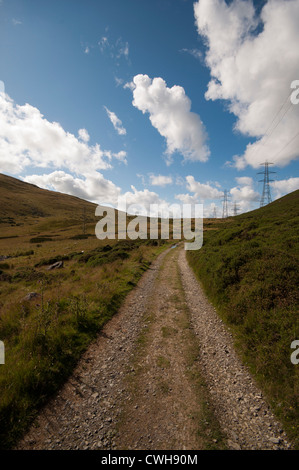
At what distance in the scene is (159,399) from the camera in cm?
514

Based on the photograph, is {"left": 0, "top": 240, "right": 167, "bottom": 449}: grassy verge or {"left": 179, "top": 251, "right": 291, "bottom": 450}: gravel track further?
{"left": 0, "top": 240, "right": 167, "bottom": 449}: grassy verge

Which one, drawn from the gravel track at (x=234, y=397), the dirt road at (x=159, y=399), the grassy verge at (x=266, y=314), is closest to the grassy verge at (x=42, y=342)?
the dirt road at (x=159, y=399)

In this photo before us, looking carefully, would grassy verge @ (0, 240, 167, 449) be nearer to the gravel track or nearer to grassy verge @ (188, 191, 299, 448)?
the gravel track

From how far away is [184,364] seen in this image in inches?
254

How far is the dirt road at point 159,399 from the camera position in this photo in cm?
414

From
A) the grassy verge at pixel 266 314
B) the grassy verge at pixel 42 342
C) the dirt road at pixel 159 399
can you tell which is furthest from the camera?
the grassy verge at pixel 266 314

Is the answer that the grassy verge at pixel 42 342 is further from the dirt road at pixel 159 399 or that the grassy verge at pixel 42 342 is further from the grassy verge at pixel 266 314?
the grassy verge at pixel 266 314

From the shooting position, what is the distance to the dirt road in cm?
414

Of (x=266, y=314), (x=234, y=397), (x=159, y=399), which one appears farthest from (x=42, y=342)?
(x=266, y=314)

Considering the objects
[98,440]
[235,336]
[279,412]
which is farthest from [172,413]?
[235,336]

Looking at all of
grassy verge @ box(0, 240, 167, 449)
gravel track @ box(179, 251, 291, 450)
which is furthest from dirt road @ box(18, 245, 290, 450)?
grassy verge @ box(0, 240, 167, 449)

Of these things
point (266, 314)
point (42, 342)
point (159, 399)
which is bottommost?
point (159, 399)

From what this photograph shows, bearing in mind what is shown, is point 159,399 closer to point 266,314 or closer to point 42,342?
point 42,342

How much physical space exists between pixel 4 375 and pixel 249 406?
6729 millimetres
